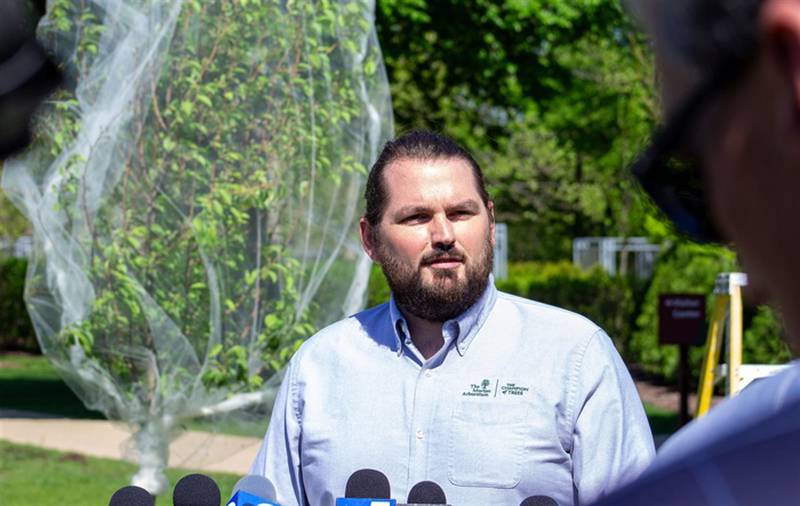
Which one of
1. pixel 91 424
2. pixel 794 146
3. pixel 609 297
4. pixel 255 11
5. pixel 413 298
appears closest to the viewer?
pixel 794 146

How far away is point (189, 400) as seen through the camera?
774 centimetres

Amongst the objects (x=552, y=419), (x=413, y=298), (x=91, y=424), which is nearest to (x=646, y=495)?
(x=552, y=419)

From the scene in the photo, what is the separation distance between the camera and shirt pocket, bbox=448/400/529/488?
330 cm

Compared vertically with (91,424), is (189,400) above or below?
above

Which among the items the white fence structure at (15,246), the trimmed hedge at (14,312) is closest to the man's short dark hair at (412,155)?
the trimmed hedge at (14,312)

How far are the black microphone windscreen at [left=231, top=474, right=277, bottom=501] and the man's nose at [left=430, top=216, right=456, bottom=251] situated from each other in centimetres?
88

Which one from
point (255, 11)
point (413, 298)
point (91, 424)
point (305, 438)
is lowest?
point (91, 424)

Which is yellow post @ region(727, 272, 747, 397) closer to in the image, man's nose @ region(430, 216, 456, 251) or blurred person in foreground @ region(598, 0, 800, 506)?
man's nose @ region(430, 216, 456, 251)

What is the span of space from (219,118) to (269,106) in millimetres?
298

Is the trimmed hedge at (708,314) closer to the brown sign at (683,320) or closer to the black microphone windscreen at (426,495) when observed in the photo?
the brown sign at (683,320)

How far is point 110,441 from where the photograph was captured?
13.4 metres

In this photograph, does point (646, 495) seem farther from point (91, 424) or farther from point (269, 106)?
point (91, 424)

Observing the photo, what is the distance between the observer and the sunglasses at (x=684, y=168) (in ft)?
2.98

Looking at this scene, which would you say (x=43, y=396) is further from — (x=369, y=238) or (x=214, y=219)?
(x=369, y=238)
